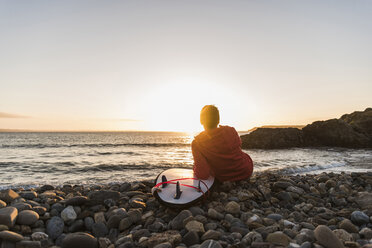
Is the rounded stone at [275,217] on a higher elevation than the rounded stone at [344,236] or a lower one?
lower

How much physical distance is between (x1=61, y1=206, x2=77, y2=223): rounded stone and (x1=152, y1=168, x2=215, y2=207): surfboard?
1284 mm

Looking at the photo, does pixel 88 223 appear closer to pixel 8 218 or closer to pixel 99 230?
pixel 99 230

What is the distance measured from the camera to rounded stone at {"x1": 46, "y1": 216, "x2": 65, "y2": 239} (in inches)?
120

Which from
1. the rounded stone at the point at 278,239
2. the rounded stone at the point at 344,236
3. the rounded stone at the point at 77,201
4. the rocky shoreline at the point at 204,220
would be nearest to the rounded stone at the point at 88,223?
the rocky shoreline at the point at 204,220

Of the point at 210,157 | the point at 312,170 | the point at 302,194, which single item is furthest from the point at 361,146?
the point at 210,157

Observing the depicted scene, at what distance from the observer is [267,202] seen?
13.8 ft

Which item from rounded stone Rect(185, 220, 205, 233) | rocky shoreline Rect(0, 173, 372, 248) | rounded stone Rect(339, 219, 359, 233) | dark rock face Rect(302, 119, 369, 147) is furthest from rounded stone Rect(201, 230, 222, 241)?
dark rock face Rect(302, 119, 369, 147)

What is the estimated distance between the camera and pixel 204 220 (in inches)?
128

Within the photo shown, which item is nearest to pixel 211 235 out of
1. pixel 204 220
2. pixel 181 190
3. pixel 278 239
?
pixel 204 220

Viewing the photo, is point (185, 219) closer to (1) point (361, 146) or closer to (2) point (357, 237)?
(2) point (357, 237)

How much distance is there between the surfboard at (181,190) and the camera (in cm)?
360

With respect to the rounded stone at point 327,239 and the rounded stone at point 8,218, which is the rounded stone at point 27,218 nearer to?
the rounded stone at point 8,218

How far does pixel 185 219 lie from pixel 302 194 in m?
2.95

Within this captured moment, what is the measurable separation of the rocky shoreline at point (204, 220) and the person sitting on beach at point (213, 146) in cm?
51
